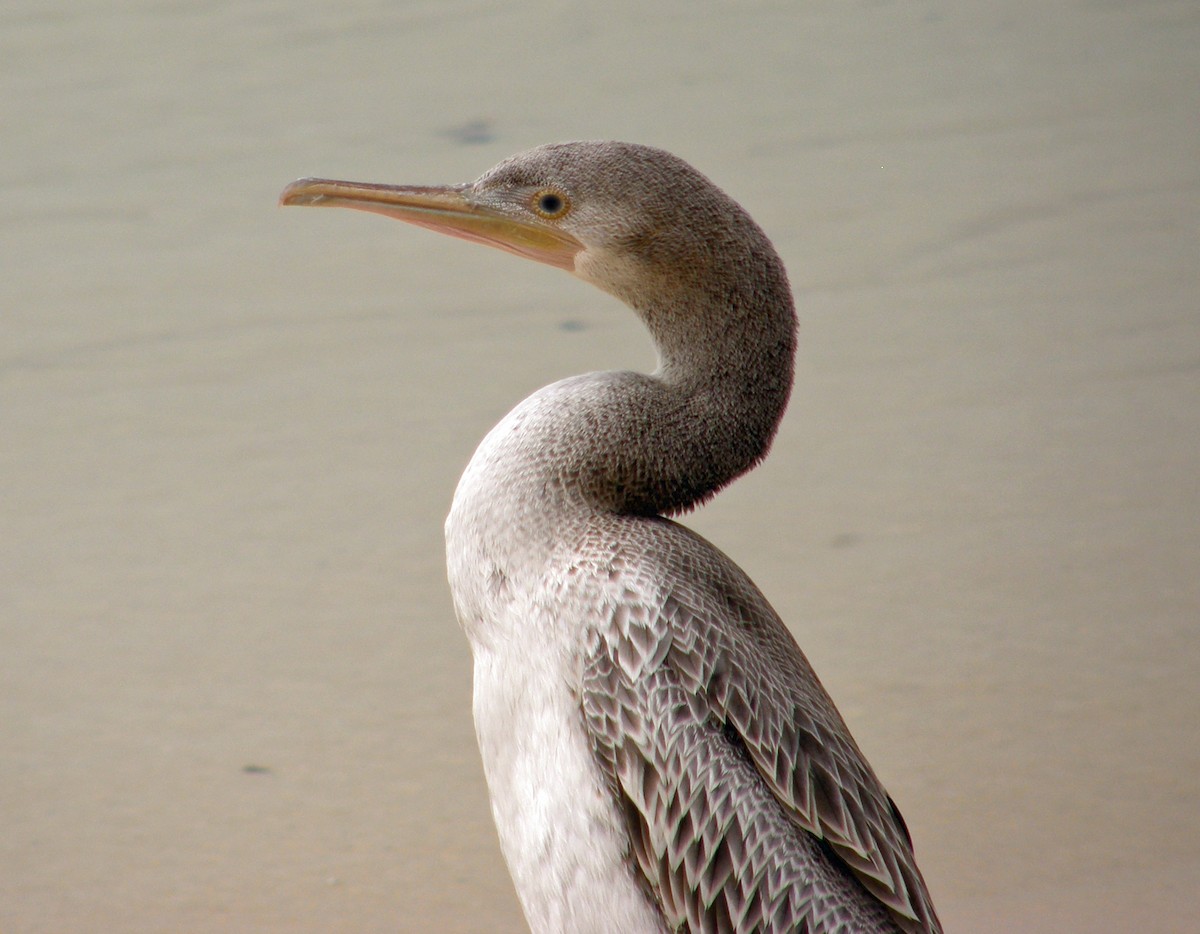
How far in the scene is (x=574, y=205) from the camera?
5.26 feet

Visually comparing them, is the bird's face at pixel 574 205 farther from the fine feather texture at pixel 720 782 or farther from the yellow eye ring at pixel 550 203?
the fine feather texture at pixel 720 782

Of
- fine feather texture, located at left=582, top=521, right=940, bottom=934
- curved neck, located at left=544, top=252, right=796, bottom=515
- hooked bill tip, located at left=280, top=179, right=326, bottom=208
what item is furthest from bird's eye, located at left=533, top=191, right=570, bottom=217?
fine feather texture, located at left=582, top=521, right=940, bottom=934

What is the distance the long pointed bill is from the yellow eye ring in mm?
21

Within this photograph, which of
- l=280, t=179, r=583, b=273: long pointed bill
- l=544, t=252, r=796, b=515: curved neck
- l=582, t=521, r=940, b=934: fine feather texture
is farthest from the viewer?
l=280, t=179, r=583, b=273: long pointed bill

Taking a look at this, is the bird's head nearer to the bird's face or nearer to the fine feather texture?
the bird's face

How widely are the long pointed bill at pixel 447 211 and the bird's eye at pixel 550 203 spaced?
0.07 ft

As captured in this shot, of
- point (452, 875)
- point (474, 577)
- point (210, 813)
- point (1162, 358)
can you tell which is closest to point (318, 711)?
point (210, 813)

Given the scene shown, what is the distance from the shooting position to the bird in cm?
142

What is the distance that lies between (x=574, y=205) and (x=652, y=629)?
0.45 metres

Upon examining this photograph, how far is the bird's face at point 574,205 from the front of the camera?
155 cm

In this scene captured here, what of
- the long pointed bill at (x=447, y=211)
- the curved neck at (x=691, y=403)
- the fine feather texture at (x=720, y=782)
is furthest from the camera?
the long pointed bill at (x=447, y=211)

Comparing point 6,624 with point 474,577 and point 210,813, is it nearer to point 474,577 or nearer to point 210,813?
point 210,813

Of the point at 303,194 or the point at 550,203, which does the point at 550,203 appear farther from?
the point at 303,194

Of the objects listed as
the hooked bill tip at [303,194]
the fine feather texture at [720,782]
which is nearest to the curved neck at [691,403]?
the fine feather texture at [720,782]
